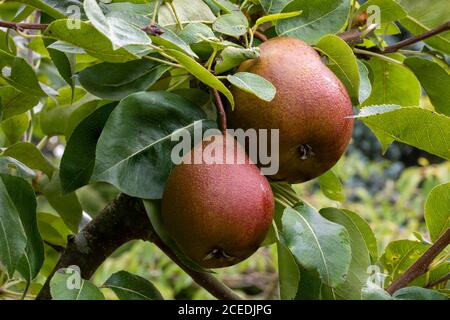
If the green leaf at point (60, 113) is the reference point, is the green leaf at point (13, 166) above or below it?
above

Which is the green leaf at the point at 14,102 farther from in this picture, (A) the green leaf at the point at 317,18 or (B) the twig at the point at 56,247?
(A) the green leaf at the point at 317,18

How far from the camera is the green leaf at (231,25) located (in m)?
0.72

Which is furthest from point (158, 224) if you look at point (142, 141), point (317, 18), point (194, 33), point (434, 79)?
point (434, 79)

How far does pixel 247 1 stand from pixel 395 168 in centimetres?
439

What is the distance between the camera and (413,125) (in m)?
0.66

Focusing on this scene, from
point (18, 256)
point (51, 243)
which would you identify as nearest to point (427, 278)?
point (18, 256)

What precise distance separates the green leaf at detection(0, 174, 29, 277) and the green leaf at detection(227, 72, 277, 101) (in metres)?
0.24

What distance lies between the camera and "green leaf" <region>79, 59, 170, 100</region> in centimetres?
75

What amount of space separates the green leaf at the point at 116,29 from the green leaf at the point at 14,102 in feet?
1.03

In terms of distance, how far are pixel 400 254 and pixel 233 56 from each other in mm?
318

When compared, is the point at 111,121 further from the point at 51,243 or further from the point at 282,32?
the point at 51,243

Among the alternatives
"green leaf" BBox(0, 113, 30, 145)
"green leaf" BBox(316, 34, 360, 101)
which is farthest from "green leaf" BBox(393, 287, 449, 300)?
"green leaf" BBox(0, 113, 30, 145)

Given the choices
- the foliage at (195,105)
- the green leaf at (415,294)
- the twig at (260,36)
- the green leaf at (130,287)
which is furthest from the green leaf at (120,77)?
the green leaf at (415,294)
